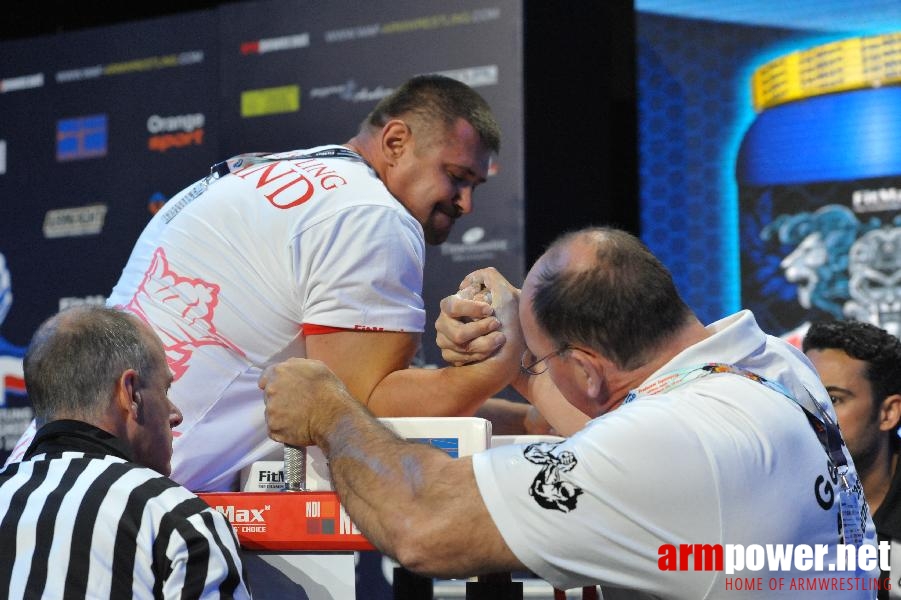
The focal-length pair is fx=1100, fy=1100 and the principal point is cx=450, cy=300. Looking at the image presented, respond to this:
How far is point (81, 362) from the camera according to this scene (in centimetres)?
166

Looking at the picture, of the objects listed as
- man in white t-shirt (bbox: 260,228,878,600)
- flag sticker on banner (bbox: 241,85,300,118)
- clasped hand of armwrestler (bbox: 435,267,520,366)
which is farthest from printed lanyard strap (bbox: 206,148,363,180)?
flag sticker on banner (bbox: 241,85,300,118)

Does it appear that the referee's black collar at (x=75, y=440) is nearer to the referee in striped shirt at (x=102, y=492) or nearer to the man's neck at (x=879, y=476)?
the referee in striped shirt at (x=102, y=492)

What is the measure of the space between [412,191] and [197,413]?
26.9 inches

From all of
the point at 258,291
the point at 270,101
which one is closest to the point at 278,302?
the point at 258,291

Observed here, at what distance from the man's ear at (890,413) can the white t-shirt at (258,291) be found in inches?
59.6

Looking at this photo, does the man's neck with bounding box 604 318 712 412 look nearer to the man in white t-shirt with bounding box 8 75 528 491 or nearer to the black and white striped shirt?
the man in white t-shirt with bounding box 8 75 528 491

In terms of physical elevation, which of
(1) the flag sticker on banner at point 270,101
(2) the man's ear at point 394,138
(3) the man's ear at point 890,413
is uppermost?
(1) the flag sticker on banner at point 270,101

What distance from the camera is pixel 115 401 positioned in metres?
1.65

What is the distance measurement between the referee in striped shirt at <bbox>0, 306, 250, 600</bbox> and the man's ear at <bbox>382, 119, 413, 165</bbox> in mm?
753

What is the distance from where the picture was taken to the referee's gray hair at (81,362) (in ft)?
5.40

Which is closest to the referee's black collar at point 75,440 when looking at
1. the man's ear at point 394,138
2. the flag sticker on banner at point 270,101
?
the man's ear at point 394,138

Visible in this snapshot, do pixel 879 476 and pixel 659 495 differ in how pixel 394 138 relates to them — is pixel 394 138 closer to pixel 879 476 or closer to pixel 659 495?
pixel 659 495

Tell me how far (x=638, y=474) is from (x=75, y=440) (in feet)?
2.75

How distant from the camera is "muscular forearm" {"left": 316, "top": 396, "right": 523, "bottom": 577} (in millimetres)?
1303
